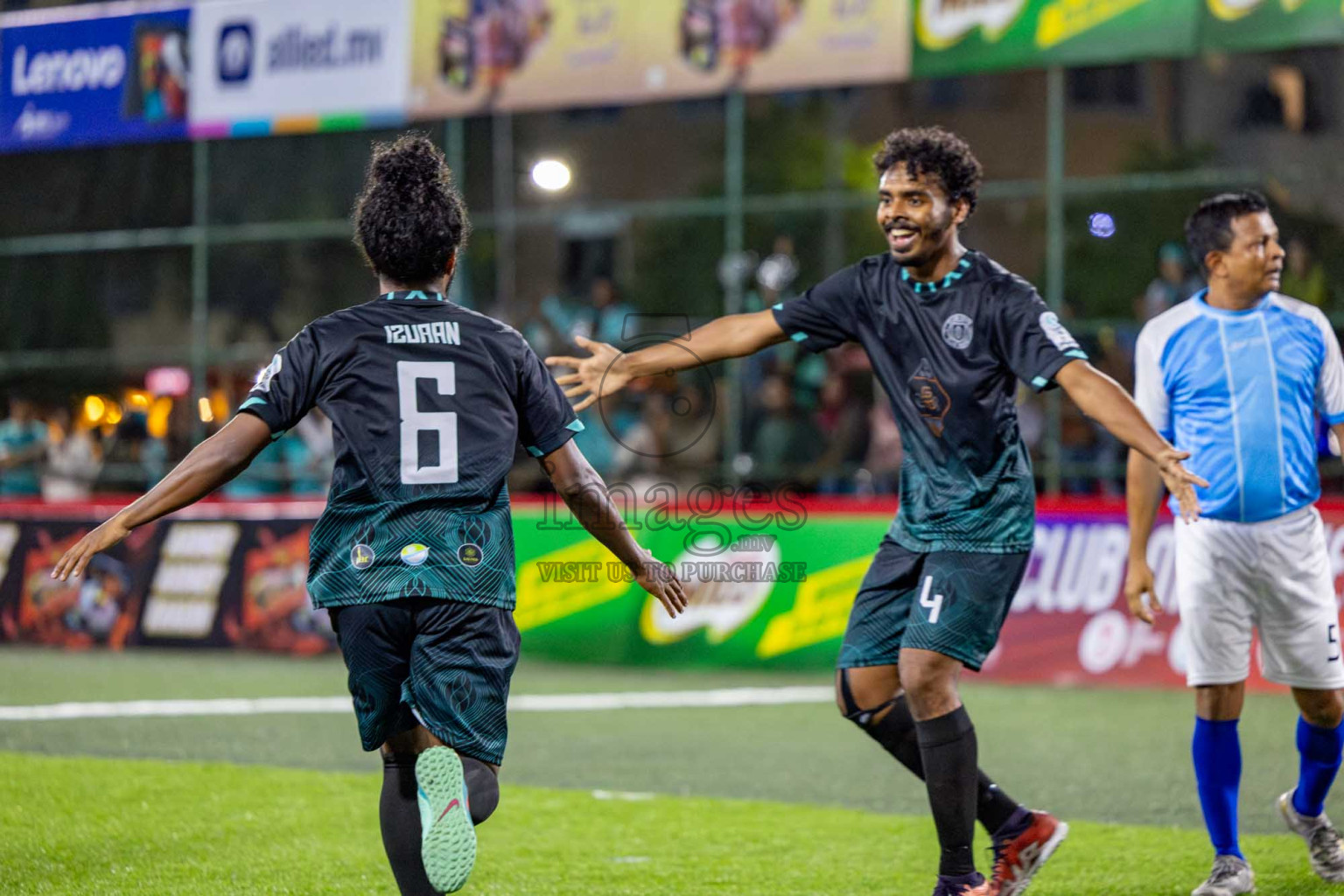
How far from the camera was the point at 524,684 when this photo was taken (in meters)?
12.7

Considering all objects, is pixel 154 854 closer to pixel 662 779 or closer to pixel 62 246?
pixel 662 779

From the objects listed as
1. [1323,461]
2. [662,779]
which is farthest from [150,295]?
[662,779]

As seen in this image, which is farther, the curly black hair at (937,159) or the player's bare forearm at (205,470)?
the curly black hair at (937,159)

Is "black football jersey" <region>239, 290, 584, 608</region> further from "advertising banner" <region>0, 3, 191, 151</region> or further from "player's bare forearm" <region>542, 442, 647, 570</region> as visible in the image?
"advertising banner" <region>0, 3, 191, 151</region>

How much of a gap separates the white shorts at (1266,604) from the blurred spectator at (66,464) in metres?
17.7

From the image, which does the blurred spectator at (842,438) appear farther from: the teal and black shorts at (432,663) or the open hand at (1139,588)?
the teal and black shorts at (432,663)

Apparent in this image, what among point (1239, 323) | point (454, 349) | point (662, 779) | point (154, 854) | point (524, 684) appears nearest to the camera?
point (454, 349)

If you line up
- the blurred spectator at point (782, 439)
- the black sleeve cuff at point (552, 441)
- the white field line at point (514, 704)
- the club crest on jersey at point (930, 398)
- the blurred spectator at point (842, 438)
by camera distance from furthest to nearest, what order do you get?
the blurred spectator at point (782, 439) → the blurred spectator at point (842, 438) → the white field line at point (514, 704) → the club crest on jersey at point (930, 398) → the black sleeve cuff at point (552, 441)

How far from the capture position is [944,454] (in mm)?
5645

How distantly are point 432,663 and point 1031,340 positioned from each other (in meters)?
2.05

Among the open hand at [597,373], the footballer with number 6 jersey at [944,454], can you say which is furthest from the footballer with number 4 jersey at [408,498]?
the open hand at [597,373]

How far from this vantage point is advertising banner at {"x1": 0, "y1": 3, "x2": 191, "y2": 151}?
21.7m

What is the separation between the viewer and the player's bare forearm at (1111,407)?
17.2ft

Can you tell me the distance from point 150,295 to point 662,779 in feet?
57.6
